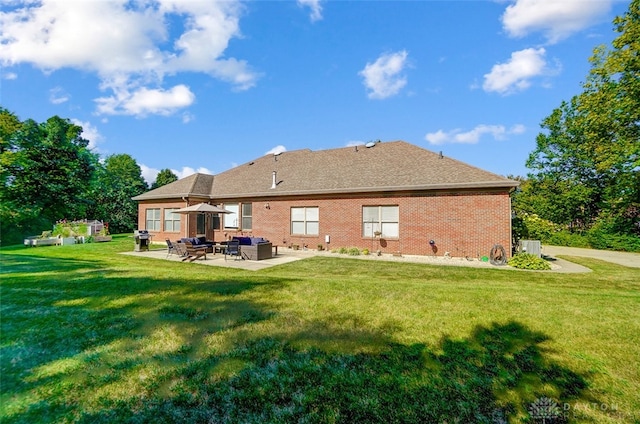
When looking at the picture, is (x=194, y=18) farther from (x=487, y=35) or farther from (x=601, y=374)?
(x=601, y=374)

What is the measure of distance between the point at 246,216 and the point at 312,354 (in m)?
16.6

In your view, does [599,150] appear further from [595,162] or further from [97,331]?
[97,331]

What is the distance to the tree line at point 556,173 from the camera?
19.1 metres

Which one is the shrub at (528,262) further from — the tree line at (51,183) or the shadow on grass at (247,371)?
the tree line at (51,183)

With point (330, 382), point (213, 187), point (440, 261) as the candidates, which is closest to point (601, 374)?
point (330, 382)

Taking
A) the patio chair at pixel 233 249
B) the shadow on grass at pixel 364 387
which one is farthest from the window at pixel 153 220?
the shadow on grass at pixel 364 387

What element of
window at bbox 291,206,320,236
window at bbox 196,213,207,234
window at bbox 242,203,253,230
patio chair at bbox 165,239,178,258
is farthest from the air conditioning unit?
window at bbox 196,213,207,234

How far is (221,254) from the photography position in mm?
15633

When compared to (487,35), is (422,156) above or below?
below

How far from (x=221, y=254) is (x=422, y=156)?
12844 mm

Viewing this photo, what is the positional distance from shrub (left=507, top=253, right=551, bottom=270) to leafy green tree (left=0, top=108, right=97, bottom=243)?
4006cm

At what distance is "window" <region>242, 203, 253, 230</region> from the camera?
19705mm

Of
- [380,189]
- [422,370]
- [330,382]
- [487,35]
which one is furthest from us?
[380,189]

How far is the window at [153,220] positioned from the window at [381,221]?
1606 centimetres
